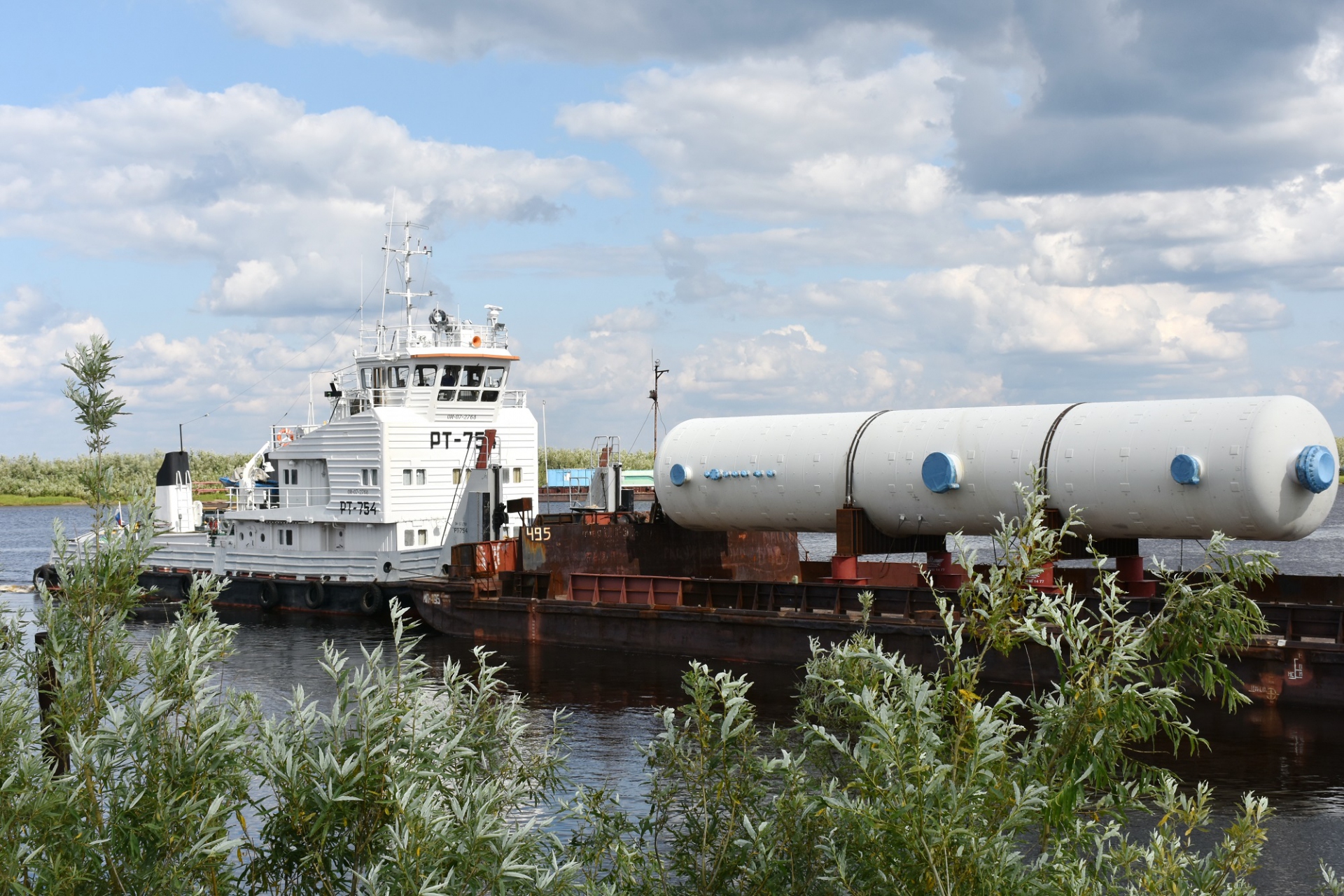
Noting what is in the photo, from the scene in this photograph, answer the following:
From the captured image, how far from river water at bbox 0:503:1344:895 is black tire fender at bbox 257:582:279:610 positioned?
308 mm

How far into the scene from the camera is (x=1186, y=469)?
21984mm

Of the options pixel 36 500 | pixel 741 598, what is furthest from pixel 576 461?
pixel 741 598

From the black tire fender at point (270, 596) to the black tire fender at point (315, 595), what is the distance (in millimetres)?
1448

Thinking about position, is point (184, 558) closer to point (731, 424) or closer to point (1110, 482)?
point (731, 424)

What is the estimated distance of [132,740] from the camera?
7074 mm

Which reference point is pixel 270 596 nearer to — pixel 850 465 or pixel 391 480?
pixel 391 480

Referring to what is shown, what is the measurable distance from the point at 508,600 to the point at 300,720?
2355 cm

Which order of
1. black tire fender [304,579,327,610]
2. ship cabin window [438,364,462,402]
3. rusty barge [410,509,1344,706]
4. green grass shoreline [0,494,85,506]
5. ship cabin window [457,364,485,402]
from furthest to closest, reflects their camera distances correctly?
1. green grass shoreline [0,494,85,506]
2. ship cabin window [457,364,485,402]
3. ship cabin window [438,364,462,402]
4. black tire fender [304,579,327,610]
5. rusty barge [410,509,1344,706]

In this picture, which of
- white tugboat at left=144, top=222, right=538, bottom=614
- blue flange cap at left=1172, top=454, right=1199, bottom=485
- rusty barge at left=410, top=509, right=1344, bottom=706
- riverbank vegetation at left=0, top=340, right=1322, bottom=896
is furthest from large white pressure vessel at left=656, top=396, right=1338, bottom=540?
riverbank vegetation at left=0, top=340, right=1322, bottom=896

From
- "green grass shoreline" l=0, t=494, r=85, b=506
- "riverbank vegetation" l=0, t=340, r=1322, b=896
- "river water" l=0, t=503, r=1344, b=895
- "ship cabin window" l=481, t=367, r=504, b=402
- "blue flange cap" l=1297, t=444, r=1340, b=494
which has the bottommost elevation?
"river water" l=0, t=503, r=1344, b=895

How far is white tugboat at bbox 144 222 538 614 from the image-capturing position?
3553cm

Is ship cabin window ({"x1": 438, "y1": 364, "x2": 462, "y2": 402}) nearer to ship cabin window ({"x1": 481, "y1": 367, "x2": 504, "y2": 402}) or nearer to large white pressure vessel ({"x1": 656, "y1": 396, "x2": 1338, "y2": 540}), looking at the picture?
ship cabin window ({"x1": 481, "y1": 367, "x2": 504, "y2": 402})

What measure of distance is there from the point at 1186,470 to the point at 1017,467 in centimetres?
317

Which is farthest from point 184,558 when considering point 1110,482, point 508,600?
point 1110,482
